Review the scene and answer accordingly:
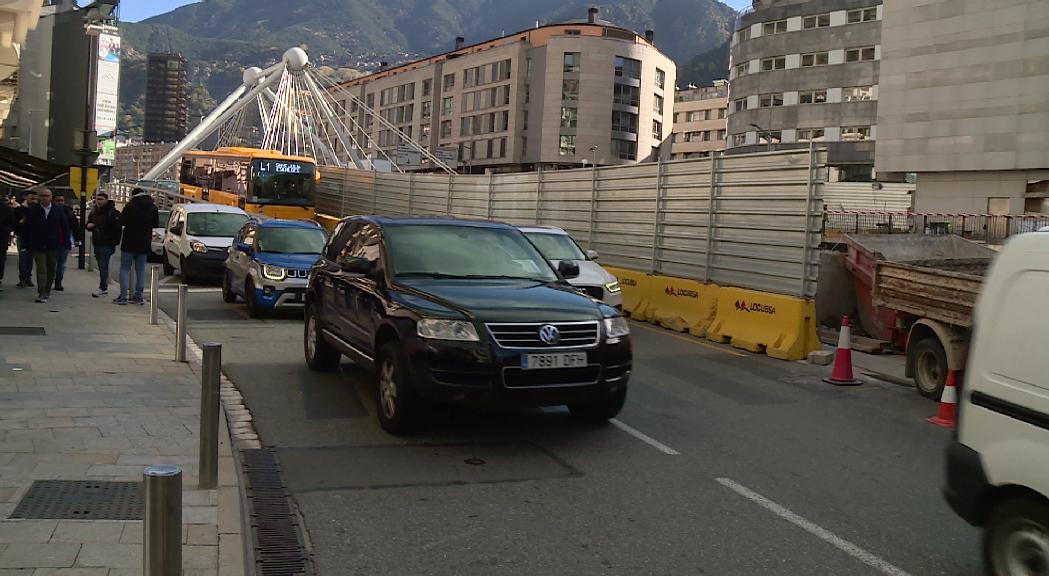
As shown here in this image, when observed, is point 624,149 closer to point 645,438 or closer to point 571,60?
point 571,60

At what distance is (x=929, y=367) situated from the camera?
9.73 m

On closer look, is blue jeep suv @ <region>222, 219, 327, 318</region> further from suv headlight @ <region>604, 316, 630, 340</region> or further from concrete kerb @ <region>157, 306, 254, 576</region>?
suv headlight @ <region>604, 316, 630, 340</region>

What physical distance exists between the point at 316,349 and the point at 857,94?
68.5 m

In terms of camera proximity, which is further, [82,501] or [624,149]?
[624,149]

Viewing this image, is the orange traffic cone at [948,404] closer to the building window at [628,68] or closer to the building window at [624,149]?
the building window at [624,149]

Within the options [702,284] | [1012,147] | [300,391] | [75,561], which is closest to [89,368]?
[300,391]

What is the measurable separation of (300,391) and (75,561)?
4.55 meters

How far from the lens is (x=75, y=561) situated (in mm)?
4039

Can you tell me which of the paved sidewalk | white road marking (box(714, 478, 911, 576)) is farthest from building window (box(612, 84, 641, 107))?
white road marking (box(714, 478, 911, 576))

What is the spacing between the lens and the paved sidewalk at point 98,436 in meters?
4.18

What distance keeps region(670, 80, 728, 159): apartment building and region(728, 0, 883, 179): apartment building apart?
29402 millimetres

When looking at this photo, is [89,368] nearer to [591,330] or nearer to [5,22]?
[591,330]

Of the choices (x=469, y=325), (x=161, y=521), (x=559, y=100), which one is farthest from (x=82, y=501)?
(x=559, y=100)

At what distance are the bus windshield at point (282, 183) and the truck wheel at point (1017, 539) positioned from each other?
31.4 meters
